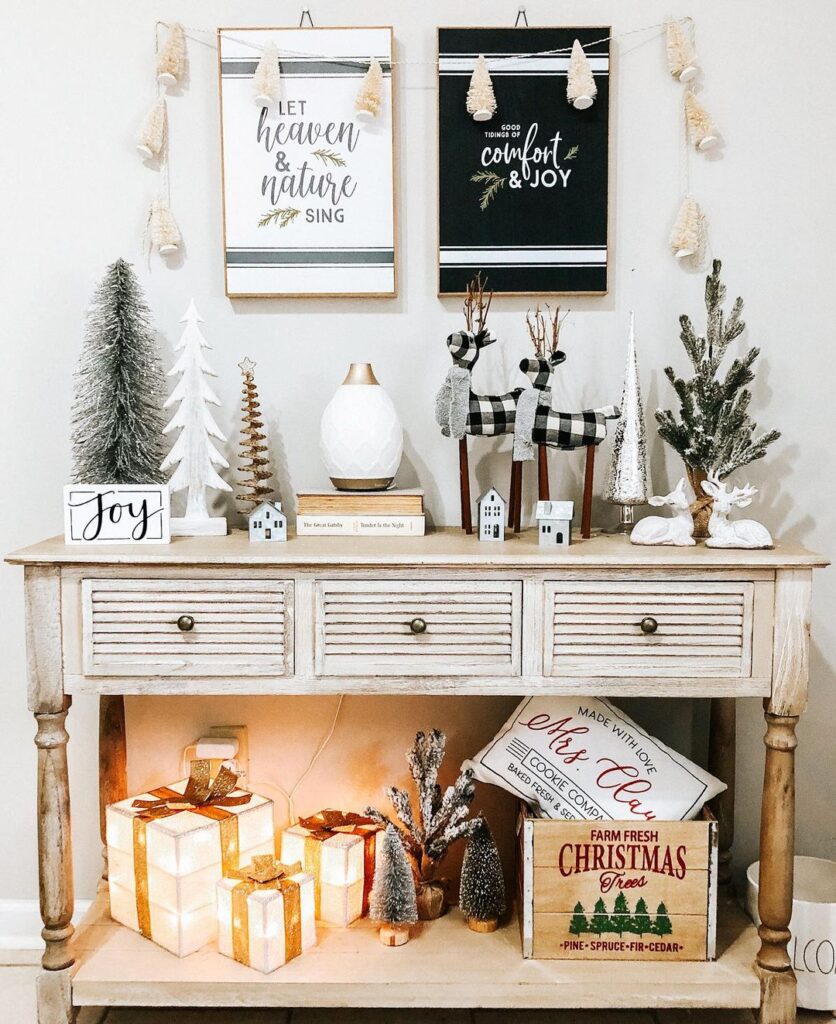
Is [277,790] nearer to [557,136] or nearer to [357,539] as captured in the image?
[357,539]

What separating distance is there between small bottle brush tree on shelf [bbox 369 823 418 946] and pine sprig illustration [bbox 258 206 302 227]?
1.26 m

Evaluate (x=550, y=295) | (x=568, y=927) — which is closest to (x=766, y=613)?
(x=568, y=927)

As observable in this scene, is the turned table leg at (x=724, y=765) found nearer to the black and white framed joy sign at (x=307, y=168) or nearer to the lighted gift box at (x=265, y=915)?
the lighted gift box at (x=265, y=915)

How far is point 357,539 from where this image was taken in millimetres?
1623

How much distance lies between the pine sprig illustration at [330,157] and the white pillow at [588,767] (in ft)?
3.90

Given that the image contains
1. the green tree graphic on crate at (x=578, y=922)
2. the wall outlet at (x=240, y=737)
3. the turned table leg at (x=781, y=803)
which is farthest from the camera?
the wall outlet at (x=240, y=737)

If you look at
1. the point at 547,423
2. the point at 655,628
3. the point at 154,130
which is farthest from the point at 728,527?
the point at 154,130

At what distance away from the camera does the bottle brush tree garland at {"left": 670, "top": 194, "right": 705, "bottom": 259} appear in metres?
1.79

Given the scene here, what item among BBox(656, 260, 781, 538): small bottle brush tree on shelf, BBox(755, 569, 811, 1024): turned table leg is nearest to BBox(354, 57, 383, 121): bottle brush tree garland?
BBox(656, 260, 781, 538): small bottle brush tree on shelf

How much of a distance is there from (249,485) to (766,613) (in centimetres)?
102

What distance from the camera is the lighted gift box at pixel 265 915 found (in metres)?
1.56

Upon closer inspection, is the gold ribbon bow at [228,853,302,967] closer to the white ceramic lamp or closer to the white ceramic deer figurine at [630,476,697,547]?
the white ceramic lamp

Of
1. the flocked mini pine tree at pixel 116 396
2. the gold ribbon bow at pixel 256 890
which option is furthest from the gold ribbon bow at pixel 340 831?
the flocked mini pine tree at pixel 116 396

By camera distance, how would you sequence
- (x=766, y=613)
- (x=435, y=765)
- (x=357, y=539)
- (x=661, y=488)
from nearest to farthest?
1. (x=766, y=613)
2. (x=357, y=539)
3. (x=435, y=765)
4. (x=661, y=488)
